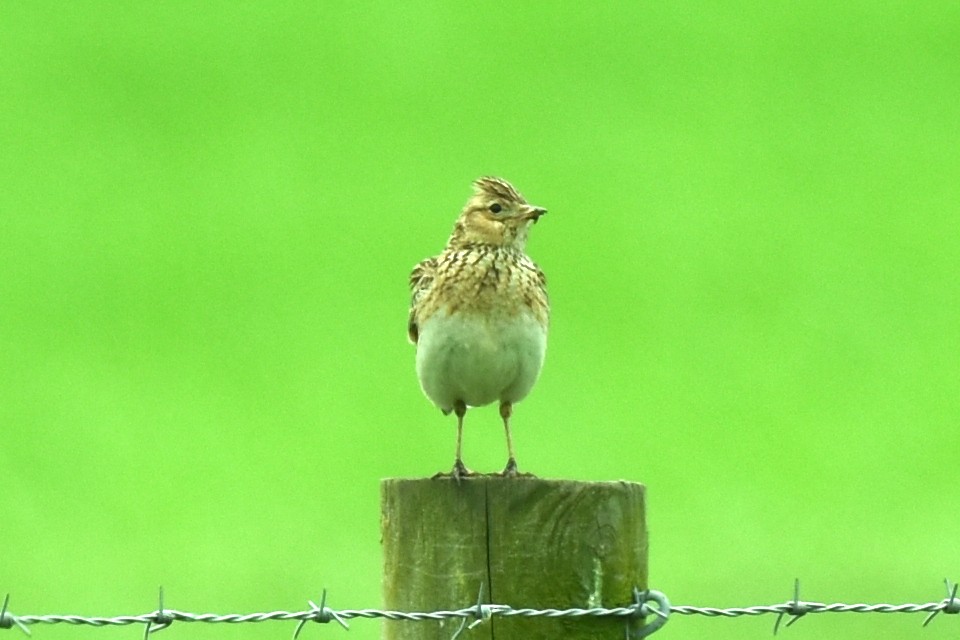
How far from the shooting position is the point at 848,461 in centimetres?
1892

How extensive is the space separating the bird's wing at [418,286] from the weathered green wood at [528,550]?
260cm

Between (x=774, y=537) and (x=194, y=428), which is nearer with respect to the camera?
(x=774, y=537)

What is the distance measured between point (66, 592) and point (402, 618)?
10.6 metres

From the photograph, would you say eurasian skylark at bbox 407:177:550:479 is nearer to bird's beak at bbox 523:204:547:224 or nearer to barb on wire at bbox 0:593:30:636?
bird's beak at bbox 523:204:547:224

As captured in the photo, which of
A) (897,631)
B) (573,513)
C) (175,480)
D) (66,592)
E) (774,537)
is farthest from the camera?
(175,480)

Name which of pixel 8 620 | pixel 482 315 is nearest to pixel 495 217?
pixel 482 315

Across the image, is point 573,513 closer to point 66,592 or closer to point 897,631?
point 897,631

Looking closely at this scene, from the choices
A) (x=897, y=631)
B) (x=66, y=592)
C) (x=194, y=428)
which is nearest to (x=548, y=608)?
(x=897, y=631)

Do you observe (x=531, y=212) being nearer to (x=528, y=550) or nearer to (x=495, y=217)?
(x=495, y=217)

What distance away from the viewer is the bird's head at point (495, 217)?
8.41 metres

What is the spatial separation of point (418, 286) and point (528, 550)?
9.32ft

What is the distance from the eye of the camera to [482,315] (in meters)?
7.99

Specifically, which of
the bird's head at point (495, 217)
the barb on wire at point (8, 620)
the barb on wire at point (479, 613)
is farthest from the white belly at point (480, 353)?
the barb on wire at point (8, 620)

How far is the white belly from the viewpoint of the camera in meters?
7.95
